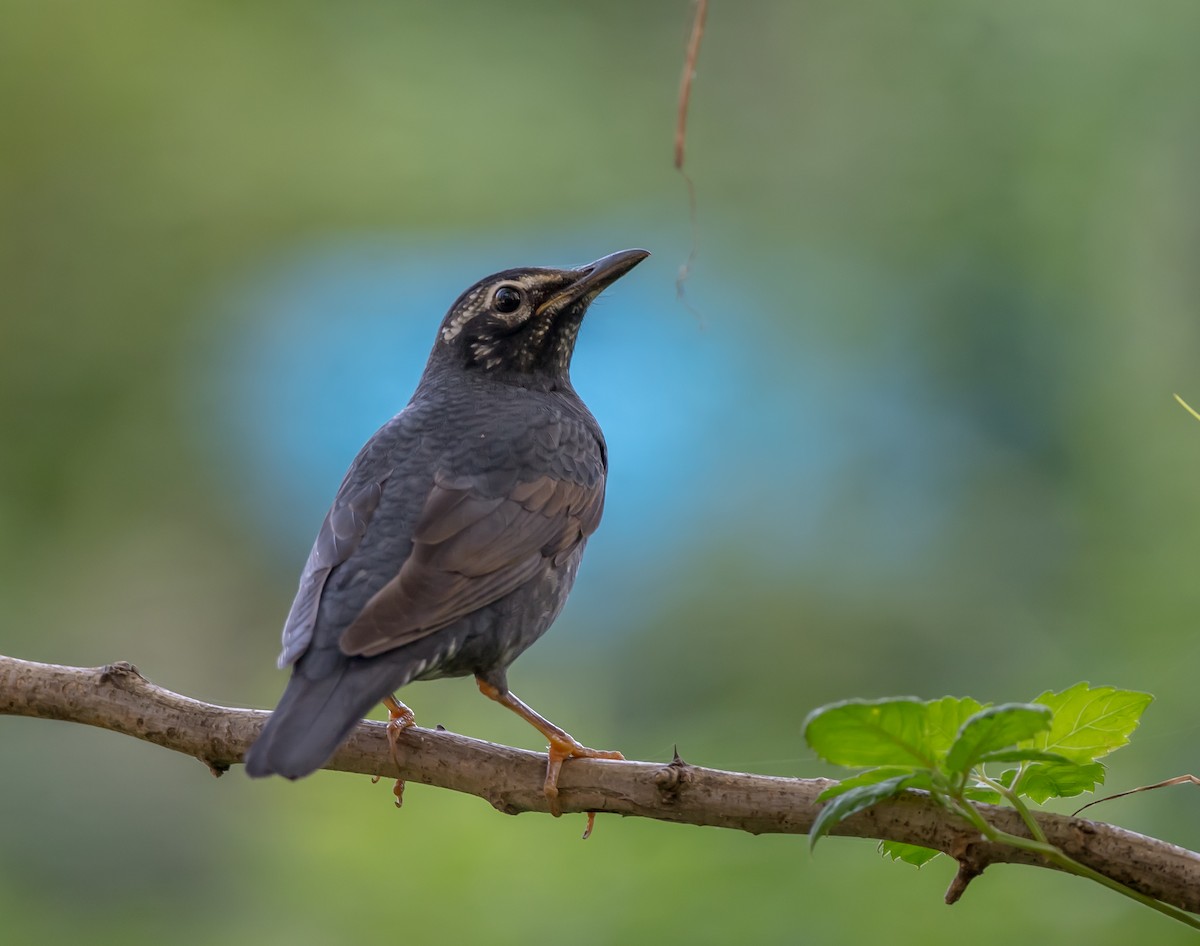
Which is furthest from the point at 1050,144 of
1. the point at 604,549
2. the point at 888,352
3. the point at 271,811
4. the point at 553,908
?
the point at 271,811

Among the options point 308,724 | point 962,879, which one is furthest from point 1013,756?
point 308,724

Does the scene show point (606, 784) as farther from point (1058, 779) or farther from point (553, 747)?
point (1058, 779)

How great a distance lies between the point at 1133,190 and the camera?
7793 millimetres

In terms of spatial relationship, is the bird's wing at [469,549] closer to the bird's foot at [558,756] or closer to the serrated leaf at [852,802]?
the bird's foot at [558,756]

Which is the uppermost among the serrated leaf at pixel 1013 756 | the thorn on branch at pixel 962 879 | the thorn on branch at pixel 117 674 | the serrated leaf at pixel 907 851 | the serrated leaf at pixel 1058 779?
the serrated leaf at pixel 1058 779

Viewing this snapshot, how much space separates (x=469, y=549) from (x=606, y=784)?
1092 millimetres

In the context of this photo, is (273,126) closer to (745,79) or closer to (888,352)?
(745,79)

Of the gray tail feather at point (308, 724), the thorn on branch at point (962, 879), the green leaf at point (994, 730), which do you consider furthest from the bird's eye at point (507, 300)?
the green leaf at point (994, 730)

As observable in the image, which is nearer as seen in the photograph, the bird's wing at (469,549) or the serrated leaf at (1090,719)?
the serrated leaf at (1090,719)

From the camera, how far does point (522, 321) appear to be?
207 inches

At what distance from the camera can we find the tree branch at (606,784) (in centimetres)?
266

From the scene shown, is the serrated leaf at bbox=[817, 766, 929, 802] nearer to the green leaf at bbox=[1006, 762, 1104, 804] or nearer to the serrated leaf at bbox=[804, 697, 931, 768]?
the serrated leaf at bbox=[804, 697, 931, 768]

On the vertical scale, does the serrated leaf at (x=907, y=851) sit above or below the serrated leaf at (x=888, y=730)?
below

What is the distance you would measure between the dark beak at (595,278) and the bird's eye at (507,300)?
0.35ft
